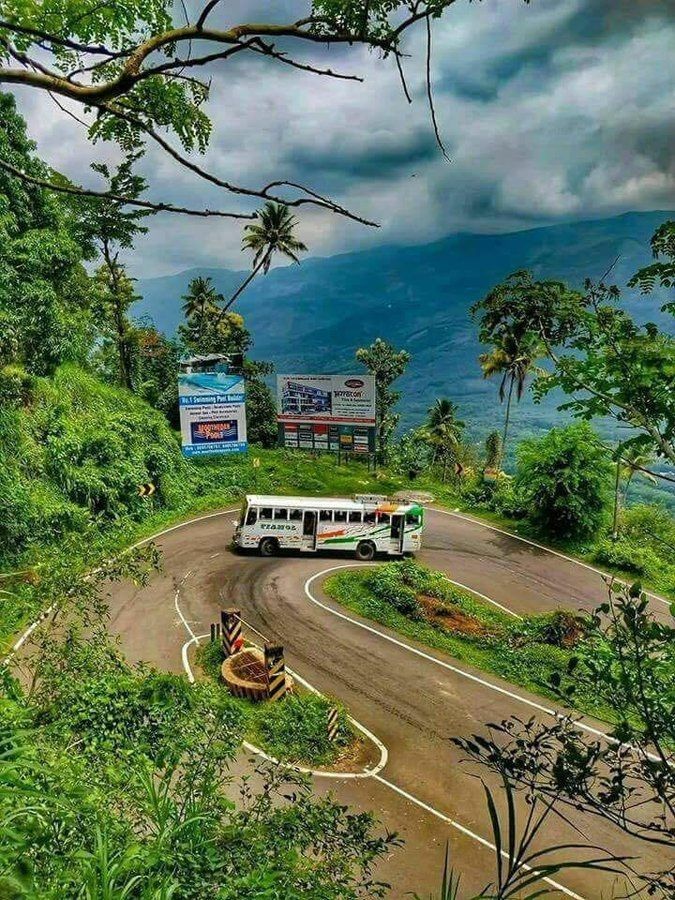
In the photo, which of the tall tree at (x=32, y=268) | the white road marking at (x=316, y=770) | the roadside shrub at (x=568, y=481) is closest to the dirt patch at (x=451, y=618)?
the white road marking at (x=316, y=770)

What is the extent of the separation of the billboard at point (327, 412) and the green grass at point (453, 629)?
40.7 ft

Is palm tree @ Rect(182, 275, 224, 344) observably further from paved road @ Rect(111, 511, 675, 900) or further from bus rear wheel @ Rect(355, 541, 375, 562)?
bus rear wheel @ Rect(355, 541, 375, 562)

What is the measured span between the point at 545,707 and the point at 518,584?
9880 millimetres

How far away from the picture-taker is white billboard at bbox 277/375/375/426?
34719mm

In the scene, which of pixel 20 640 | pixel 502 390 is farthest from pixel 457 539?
pixel 20 640

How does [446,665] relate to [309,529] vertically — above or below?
below

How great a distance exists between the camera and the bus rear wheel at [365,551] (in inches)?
1067

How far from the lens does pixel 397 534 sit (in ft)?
88.7

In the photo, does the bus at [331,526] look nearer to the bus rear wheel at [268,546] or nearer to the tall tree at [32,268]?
the bus rear wheel at [268,546]

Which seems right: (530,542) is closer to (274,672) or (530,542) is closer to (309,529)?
(309,529)

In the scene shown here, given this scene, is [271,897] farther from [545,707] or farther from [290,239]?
[290,239]

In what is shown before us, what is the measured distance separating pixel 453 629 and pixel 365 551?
8.00m

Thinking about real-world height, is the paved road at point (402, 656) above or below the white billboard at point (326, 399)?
below

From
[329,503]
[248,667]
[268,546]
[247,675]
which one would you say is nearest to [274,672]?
[247,675]
